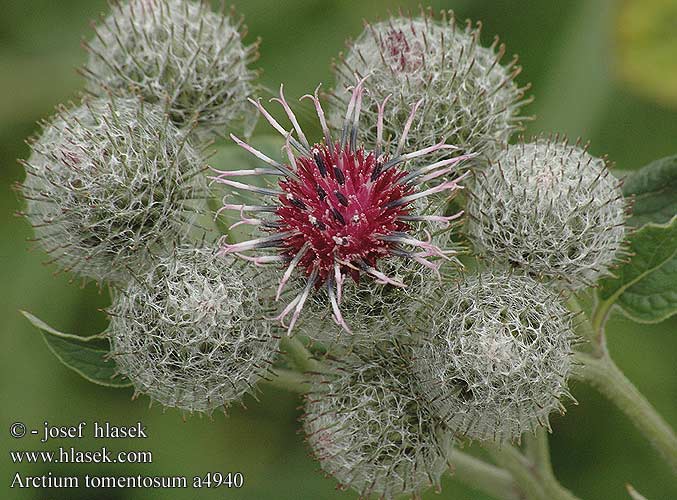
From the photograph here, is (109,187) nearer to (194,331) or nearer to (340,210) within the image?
(194,331)

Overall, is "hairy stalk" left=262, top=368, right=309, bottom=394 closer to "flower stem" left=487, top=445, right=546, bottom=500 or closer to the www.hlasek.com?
"flower stem" left=487, top=445, right=546, bottom=500

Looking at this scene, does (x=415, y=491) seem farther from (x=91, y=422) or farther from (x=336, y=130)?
(x=91, y=422)

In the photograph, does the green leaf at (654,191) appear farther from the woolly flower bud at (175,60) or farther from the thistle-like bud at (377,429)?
the woolly flower bud at (175,60)

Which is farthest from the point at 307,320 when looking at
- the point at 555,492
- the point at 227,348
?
the point at 555,492

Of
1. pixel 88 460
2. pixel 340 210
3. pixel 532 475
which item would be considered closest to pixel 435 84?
pixel 340 210

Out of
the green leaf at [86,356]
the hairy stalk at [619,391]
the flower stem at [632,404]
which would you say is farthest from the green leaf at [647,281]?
the green leaf at [86,356]

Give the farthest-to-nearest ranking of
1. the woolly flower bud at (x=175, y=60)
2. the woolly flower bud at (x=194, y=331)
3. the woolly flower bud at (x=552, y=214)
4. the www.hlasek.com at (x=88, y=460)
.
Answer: the www.hlasek.com at (x=88, y=460) < the woolly flower bud at (x=175, y=60) < the woolly flower bud at (x=552, y=214) < the woolly flower bud at (x=194, y=331)

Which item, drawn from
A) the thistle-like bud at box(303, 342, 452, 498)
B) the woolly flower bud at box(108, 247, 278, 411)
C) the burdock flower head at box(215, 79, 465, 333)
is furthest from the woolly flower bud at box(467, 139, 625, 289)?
the woolly flower bud at box(108, 247, 278, 411)
